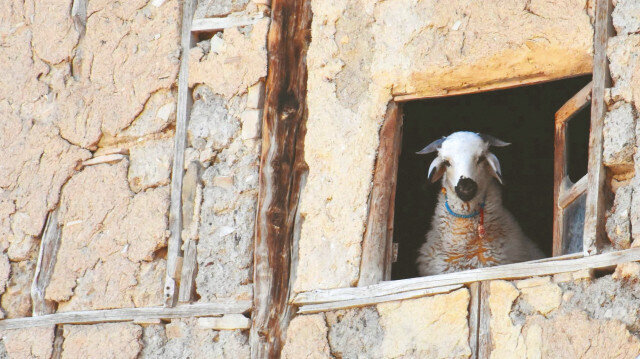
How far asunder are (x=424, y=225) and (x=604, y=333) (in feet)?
12.3

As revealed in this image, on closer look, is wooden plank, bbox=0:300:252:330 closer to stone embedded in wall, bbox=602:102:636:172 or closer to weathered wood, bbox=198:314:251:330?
weathered wood, bbox=198:314:251:330

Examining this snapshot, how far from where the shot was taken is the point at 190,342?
5.20m

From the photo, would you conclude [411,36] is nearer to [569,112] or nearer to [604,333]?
[569,112]

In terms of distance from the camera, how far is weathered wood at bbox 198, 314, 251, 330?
16.6 feet

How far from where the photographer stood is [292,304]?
5.04 metres

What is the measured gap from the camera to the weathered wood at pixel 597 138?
415cm

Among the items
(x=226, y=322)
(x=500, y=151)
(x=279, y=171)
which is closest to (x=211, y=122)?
(x=279, y=171)

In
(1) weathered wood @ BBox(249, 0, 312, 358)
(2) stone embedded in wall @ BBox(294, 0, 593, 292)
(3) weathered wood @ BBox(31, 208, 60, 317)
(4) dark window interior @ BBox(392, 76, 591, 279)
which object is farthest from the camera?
(4) dark window interior @ BBox(392, 76, 591, 279)

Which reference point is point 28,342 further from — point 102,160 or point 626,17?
point 626,17

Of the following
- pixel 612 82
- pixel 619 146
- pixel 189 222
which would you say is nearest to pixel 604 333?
pixel 619 146

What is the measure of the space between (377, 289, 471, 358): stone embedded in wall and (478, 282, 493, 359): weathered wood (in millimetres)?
65

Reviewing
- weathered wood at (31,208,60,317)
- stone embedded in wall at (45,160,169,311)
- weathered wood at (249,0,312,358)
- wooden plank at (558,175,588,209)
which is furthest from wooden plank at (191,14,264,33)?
Answer: wooden plank at (558,175,588,209)

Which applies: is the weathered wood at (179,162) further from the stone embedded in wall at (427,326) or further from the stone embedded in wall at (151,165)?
the stone embedded in wall at (427,326)

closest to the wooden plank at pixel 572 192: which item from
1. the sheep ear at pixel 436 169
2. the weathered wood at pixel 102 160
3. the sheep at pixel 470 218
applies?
the sheep at pixel 470 218
